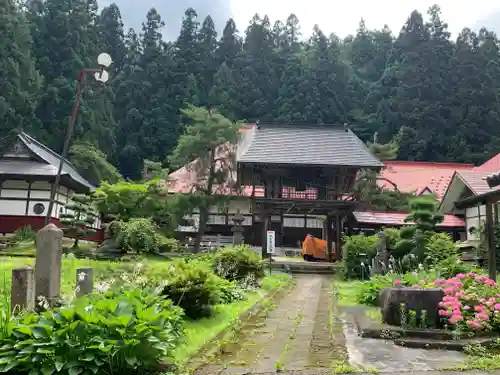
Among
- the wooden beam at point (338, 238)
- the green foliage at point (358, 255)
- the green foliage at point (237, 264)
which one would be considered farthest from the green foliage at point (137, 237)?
the wooden beam at point (338, 238)

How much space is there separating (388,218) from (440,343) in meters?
21.5

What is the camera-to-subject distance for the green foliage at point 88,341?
4199 mm

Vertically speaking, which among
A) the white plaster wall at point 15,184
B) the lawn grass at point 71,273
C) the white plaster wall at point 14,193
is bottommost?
the lawn grass at point 71,273

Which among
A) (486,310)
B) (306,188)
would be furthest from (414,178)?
(486,310)

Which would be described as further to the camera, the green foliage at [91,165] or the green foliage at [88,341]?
the green foliage at [91,165]

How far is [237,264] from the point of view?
12.3 m

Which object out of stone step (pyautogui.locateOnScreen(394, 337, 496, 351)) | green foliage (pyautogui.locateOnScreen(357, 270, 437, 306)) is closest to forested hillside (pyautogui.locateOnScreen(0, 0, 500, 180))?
green foliage (pyautogui.locateOnScreen(357, 270, 437, 306))

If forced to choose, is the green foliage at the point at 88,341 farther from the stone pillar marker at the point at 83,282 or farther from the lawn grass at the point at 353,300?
the lawn grass at the point at 353,300

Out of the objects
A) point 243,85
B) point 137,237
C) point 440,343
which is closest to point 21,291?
point 440,343

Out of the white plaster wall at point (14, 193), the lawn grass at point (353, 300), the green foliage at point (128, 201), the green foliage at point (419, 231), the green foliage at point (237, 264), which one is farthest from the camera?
the white plaster wall at point (14, 193)

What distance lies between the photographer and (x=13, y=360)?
4.18 m

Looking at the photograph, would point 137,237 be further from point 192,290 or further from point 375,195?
point 375,195

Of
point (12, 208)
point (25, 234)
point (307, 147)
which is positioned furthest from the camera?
point (307, 147)

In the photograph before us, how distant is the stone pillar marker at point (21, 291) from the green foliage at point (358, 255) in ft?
42.9
